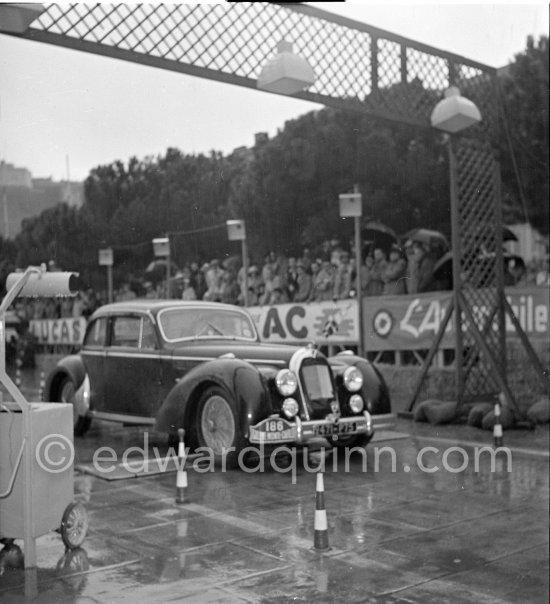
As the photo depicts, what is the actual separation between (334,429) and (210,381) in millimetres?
935

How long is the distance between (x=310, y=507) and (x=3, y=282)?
252 cm

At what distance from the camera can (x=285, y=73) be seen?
2.38 m

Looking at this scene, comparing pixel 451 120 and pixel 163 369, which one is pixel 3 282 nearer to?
pixel 163 369

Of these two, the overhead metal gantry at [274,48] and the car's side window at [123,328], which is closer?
the overhead metal gantry at [274,48]

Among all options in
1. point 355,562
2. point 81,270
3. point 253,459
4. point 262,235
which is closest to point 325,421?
point 253,459

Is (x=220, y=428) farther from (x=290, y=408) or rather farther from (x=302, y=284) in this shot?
(x=302, y=284)

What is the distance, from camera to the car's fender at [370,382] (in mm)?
5855

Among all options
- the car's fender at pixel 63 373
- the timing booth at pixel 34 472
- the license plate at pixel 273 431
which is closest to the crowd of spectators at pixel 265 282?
the car's fender at pixel 63 373

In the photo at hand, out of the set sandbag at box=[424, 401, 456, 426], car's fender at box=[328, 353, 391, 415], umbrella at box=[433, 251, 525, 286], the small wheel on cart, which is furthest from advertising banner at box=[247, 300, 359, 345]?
sandbag at box=[424, 401, 456, 426]

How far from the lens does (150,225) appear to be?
2023 millimetres

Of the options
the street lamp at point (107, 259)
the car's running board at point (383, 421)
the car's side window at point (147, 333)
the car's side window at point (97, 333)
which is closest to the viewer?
the street lamp at point (107, 259)

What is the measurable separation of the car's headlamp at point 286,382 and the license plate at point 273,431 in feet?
0.91

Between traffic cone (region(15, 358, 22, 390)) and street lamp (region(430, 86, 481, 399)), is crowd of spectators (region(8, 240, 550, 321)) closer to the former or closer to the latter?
traffic cone (region(15, 358, 22, 390))

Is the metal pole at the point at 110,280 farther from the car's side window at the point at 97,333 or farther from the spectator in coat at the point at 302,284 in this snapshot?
the spectator in coat at the point at 302,284
